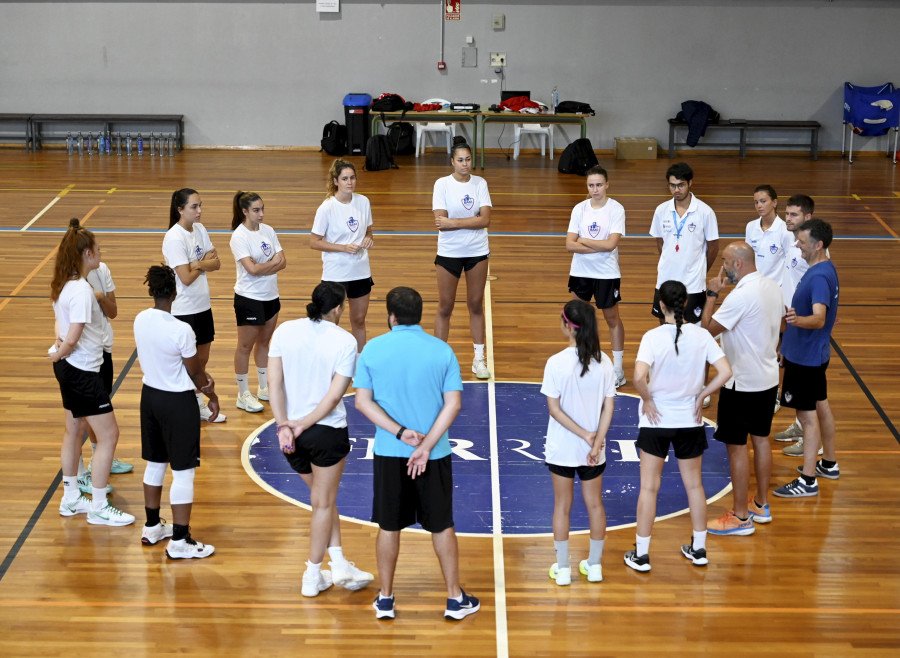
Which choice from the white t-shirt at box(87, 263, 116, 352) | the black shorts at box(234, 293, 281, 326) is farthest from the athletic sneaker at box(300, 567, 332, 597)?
the black shorts at box(234, 293, 281, 326)

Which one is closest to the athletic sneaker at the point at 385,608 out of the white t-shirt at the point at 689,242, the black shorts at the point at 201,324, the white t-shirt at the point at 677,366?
the white t-shirt at the point at 677,366

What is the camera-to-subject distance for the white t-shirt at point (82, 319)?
5.33 metres

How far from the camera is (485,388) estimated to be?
7723 mm

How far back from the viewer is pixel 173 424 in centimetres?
513

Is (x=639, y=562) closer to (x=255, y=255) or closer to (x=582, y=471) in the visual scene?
(x=582, y=471)

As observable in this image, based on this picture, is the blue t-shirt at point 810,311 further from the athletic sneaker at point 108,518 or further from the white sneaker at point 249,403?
the athletic sneaker at point 108,518

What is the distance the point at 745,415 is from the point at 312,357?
245cm

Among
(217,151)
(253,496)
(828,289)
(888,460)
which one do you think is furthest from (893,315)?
(217,151)

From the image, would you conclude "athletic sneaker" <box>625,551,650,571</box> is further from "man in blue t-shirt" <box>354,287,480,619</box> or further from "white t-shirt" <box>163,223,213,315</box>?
"white t-shirt" <box>163,223,213,315</box>

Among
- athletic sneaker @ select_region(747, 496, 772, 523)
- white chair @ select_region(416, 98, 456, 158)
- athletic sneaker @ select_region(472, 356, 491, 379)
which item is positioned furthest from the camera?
white chair @ select_region(416, 98, 456, 158)

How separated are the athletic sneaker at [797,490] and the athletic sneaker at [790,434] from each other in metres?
0.81

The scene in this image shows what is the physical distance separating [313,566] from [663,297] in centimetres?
221

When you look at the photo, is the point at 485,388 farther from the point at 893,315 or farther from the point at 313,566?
the point at 893,315

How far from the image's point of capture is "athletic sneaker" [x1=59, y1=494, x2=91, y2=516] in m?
5.75
